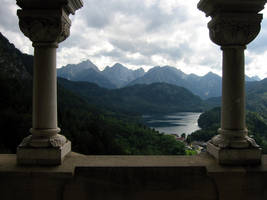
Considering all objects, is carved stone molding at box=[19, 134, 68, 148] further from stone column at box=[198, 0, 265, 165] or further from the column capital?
the column capital

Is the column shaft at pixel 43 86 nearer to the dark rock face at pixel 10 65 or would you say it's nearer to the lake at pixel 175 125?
the dark rock face at pixel 10 65

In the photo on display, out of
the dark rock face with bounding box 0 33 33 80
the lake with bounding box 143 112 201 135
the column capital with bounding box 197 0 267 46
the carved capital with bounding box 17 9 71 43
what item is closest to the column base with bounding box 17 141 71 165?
the carved capital with bounding box 17 9 71 43

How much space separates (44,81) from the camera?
532 cm

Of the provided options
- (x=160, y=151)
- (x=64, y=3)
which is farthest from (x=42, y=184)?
(x=160, y=151)

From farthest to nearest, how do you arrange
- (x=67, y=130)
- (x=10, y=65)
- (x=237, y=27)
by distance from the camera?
(x=10, y=65)
(x=67, y=130)
(x=237, y=27)

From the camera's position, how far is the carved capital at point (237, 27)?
5188 millimetres

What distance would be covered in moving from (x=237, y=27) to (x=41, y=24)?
395 cm

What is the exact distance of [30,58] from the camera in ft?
353

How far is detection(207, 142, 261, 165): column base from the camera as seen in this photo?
5.21 metres

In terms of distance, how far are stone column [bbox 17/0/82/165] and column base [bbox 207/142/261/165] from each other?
10.8 feet

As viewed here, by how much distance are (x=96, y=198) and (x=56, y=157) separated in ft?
3.74

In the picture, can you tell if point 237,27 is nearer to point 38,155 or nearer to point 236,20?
A: point 236,20

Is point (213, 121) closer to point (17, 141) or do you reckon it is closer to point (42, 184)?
point (17, 141)

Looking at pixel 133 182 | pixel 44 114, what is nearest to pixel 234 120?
pixel 133 182
